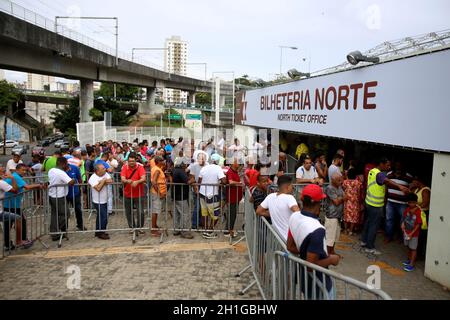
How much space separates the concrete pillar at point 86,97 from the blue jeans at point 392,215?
119 feet

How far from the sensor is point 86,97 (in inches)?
1506

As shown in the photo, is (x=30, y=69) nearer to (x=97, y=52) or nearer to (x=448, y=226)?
(x=97, y=52)

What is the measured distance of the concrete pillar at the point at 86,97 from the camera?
37.8m

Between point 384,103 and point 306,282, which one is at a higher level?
point 384,103

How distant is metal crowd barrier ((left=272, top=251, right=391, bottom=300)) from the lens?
2.97m

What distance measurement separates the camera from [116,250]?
7.02m

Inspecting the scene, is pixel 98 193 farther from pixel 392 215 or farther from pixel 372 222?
pixel 392 215

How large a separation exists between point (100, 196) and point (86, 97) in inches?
1326

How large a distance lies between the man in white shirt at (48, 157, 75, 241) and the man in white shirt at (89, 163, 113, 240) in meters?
0.47

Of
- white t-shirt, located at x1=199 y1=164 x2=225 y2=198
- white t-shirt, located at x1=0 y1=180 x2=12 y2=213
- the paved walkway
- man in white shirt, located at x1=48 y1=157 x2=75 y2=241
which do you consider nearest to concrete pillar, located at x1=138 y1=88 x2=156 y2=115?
man in white shirt, located at x1=48 y1=157 x2=75 y2=241

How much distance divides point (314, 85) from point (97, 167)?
639 cm

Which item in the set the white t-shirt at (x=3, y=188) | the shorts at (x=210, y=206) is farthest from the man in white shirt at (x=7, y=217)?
the shorts at (x=210, y=206)

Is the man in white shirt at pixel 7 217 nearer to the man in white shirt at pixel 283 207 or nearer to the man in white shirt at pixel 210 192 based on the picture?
the man in white shirt at pixel 210 192

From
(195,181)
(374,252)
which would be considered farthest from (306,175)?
(195,181)
